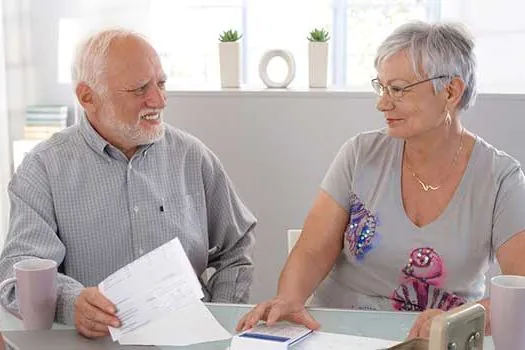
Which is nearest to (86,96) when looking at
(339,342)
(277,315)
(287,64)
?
(277,315)

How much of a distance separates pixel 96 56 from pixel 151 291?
686mm

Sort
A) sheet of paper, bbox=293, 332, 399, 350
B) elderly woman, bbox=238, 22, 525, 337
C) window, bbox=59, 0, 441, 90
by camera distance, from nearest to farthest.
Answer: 1. sheet of paper, bbox=293, 332, 399, 350
2. elderly woman, bbox=238, 22, 525, 337
3. window, bbox=59, 0, 441, 90

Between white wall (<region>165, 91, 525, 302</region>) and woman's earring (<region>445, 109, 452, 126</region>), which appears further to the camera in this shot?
white wall (<region>165, 91, 525, 302</region>)

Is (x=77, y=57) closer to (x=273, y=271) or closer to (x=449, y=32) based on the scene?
(x=449, y=32)

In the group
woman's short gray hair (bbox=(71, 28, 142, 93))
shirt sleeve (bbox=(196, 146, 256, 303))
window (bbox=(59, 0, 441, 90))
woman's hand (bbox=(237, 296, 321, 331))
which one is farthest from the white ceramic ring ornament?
window (bbox=(59, 0, 441, 90))

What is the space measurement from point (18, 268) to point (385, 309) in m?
0.79

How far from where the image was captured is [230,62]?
117 inches

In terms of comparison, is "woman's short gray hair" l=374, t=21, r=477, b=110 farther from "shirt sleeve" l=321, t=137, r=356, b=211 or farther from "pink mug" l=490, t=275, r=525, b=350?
"pink mug" l=490, t=275, r=525, b=350

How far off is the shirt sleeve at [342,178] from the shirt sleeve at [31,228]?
23.5 inches

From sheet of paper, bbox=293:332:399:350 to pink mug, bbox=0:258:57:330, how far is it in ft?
1.47

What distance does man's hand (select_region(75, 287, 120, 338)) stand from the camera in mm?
1379

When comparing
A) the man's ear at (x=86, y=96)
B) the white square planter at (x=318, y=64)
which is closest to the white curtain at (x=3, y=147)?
the white square planter at (x=318, y=64)

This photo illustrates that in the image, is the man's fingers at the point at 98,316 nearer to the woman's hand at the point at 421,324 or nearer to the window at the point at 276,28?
the woman's hand at the point at 421,324

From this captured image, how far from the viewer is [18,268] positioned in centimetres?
140
